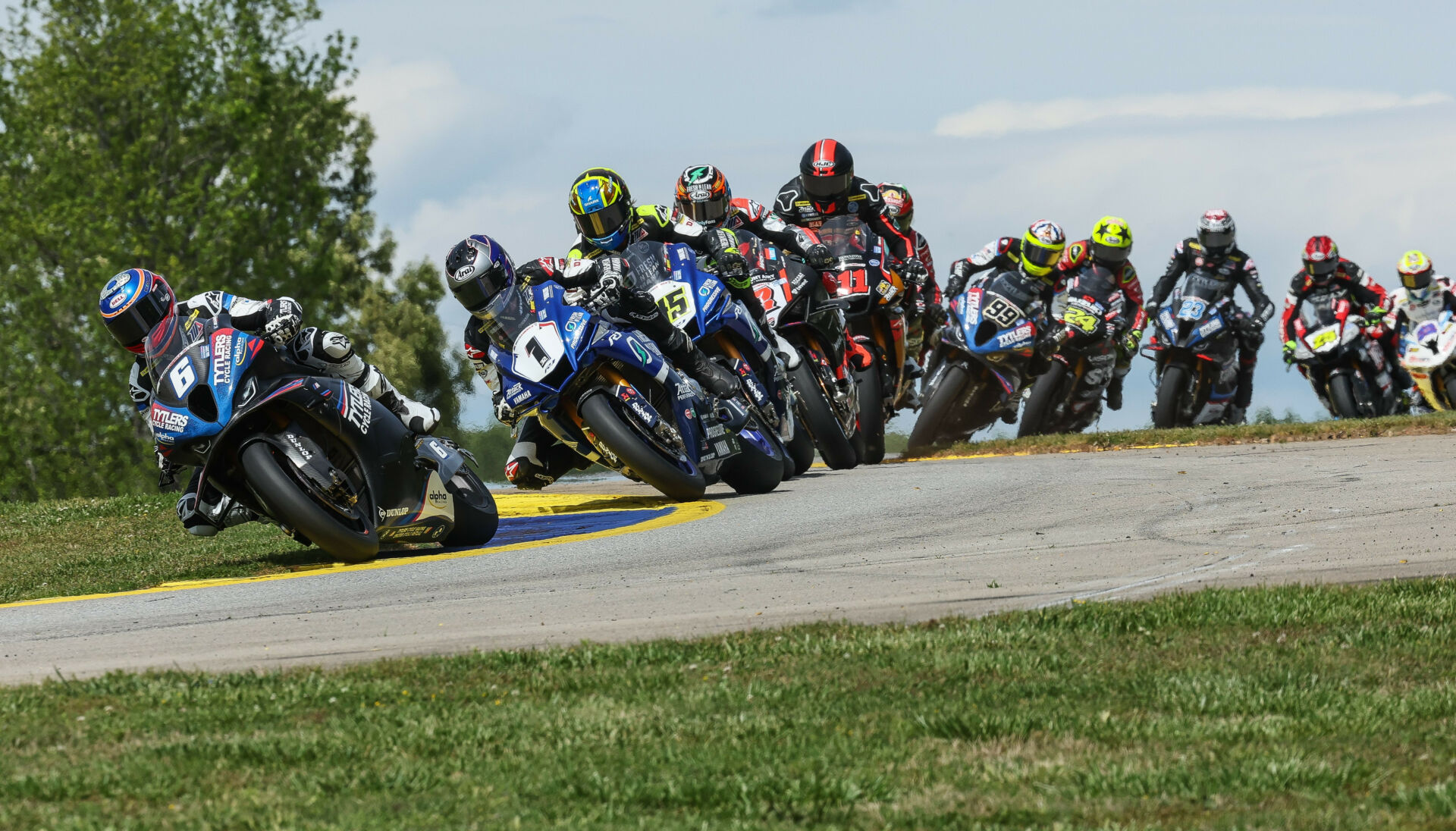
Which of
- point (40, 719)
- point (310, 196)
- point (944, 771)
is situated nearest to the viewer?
point (944, 771)

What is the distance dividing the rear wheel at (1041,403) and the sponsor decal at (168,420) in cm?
1290

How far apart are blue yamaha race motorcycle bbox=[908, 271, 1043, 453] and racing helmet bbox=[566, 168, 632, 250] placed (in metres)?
6.17

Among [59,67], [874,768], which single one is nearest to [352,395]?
[874,768]

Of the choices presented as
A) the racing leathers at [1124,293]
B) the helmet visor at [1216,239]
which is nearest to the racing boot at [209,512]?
the racing leathers at [1124,293]

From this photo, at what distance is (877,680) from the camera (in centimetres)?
588

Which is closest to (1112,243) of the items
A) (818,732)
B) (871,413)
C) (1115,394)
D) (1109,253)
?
(1109,253)

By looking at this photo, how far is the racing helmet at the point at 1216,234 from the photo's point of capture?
22.7m

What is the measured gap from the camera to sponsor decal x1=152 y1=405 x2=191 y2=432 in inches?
370

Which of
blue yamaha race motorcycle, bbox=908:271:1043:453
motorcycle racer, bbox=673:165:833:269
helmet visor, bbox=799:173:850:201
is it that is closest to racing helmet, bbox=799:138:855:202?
helmet visor, bbox=799:173:850:201

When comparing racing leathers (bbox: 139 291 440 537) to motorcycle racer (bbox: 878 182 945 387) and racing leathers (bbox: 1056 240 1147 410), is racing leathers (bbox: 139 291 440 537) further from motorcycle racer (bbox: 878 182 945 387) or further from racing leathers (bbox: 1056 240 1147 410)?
racing leathers (bbox: 1056 240 1147 410)

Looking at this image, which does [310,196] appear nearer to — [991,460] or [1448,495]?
[991,460]

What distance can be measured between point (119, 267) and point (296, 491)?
25564 millimetres

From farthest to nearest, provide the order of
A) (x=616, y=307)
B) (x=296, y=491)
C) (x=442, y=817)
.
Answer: (x=616, y=307) → (x=296, y=491) → (x=442, y=817)

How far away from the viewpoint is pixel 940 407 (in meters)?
19.2
